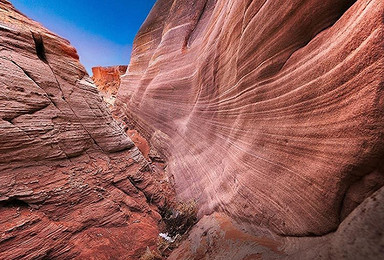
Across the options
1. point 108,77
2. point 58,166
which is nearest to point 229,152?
point 58,166

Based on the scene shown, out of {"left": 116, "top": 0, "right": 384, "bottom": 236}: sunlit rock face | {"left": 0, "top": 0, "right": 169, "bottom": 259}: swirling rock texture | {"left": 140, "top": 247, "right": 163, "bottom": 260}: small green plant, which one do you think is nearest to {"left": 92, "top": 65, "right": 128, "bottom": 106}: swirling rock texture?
{"left": 0, "top": 0, "right": 169, "bottom": 259}: swirling rock texture

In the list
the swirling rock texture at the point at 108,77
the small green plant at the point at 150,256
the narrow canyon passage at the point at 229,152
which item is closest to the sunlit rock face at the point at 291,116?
the narrow canyon passage at the point at 229,152

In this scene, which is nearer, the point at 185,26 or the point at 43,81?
the point at 43,81

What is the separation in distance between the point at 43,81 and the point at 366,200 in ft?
20.6

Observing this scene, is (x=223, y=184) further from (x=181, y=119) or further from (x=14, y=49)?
(x=14, y=49)

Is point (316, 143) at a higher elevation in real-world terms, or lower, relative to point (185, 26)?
lower

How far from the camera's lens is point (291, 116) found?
9.18 ft

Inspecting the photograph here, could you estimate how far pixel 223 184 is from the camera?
444cm

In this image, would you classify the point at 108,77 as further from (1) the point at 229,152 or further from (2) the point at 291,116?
(2) the point at 291,116

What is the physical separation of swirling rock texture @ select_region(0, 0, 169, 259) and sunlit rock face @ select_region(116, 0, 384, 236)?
6.93ft

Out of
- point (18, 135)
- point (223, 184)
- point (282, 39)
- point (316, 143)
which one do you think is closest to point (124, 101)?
point (18, 135)

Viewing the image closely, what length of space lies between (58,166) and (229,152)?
412 centimetres

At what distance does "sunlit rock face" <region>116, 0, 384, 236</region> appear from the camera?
181 centimetres

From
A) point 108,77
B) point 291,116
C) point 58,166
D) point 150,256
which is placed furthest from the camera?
point 108,77
